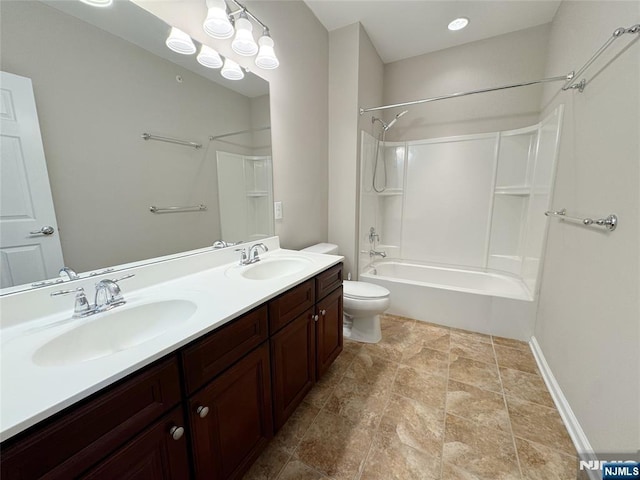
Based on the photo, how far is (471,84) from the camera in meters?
2.68

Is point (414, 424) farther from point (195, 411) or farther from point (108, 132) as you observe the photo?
point (108, 132)

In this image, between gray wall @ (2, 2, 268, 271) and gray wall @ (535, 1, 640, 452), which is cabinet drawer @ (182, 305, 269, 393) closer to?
gray wall @ (2, 2, 268, 271)

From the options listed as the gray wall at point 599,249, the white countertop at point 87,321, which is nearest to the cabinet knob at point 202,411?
the white countertop at point 87,321

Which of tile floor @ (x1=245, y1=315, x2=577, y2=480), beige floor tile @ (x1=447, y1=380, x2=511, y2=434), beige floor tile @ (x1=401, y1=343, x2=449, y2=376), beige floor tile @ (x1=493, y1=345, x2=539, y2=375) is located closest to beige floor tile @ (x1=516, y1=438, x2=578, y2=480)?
tile floor @ (x1=245, y1=315, x2=577, y2=480)

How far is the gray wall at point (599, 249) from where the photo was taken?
3.37ft

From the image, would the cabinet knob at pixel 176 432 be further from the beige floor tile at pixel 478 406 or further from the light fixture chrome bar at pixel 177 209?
the beige floor tile at pixel 478 406

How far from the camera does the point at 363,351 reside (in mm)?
2045

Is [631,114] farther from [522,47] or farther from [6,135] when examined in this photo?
[6,135]

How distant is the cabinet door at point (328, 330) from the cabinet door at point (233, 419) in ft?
1.45

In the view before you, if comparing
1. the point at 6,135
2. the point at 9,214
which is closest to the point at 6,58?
the point at 6,135

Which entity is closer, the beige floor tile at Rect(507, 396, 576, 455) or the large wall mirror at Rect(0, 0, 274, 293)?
the large wall mirror at Rect(0, 0, 274, 293)

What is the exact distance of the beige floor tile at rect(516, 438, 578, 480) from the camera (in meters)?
1.14

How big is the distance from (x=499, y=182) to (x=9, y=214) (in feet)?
11.3

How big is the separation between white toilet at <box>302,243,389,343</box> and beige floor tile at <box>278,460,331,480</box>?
1.05 m
